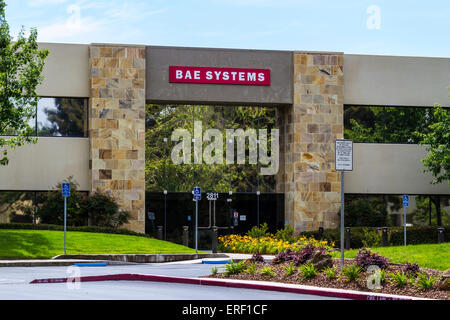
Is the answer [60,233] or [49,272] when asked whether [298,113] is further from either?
[49,272]

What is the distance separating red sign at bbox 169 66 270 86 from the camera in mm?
38406

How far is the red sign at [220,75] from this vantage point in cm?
3841

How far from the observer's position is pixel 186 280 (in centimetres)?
1786

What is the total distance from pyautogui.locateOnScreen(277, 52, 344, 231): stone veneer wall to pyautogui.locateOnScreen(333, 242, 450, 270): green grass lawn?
52.1ft

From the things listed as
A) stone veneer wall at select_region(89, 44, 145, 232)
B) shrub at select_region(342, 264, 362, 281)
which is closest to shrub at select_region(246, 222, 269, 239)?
stone veneer wall at select_region(89, 44, 145, 232)

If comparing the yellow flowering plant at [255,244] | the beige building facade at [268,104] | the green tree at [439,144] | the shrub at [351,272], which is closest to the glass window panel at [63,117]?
the beige building facade at [268,104]

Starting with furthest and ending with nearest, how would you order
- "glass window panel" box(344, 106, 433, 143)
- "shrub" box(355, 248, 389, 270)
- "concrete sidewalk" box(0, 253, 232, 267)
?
"glass window panel" box(344, 106, 433, 143), "concrete sidewalk" box(0, 253, 232, 267), "shrub" box(355, 248, 389, 270)

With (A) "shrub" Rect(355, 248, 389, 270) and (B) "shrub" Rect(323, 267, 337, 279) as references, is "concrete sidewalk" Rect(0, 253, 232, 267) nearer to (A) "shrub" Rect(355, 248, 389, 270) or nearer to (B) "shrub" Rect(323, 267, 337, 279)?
(B) "shrub" Rect(323, 267, 337, 279)

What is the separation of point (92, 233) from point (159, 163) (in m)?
6.54

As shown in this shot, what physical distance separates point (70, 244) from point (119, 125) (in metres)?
9.07

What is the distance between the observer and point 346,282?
16.0 metres

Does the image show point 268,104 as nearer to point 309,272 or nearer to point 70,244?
point 70,244

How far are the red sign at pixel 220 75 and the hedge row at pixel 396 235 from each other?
27.8 feet
